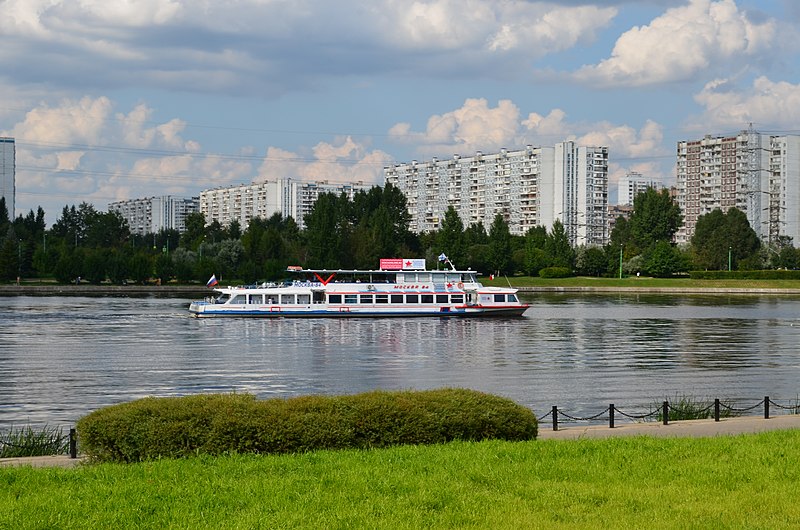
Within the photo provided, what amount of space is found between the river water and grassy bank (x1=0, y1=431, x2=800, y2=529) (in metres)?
15.2

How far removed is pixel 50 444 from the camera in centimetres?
1959

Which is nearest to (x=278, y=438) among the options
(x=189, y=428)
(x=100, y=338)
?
(x=189, y=428)

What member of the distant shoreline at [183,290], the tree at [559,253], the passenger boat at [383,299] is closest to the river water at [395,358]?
the passenger boat at [383,299]

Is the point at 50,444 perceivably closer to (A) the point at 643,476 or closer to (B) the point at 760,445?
(A) the point at 643,476

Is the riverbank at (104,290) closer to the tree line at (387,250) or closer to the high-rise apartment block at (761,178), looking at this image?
the tree line at (387,250)

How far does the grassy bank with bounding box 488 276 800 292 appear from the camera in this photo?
135 meters

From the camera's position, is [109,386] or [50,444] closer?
[50,444]

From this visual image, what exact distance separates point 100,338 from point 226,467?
47319 mm

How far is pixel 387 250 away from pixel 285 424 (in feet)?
410

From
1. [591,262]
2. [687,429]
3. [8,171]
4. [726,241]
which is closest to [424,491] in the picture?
[687,429]

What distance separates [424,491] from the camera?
11867 millimetres

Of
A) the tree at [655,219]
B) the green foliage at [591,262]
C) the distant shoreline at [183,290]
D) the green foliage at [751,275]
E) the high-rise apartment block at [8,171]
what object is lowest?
the distant shoreline at [183,290]

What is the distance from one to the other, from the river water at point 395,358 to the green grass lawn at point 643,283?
5311cm

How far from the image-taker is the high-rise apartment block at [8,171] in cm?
18888
